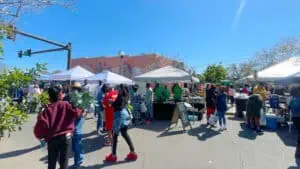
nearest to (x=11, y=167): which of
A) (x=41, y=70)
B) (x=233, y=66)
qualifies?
(x=41, y=70)

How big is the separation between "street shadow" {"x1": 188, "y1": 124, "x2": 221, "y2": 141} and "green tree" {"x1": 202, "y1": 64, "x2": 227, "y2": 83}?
3188 cm

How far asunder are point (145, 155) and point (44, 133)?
3256 millimetres

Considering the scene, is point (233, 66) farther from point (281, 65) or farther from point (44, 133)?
point (44, 133)

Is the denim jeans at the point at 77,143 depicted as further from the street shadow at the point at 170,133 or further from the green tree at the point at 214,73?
the green tree at the point at 214,73

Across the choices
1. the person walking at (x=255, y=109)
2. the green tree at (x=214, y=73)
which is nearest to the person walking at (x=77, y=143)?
the person walking at (x=255, y=109)

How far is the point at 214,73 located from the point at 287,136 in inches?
1359

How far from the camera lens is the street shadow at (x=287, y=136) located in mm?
7858

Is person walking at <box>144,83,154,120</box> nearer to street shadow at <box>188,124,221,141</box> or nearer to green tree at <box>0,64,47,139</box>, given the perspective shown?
street shadow at <box>188,124,221,141</box>

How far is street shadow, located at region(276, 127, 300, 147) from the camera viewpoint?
786 cm

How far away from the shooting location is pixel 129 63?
137ft

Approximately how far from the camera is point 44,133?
12.5 feet

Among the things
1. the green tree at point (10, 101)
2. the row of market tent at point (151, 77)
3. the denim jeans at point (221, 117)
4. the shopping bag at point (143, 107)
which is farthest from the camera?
the row of market tent at point (151, 77)

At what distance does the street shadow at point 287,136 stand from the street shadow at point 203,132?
2123 millimetres

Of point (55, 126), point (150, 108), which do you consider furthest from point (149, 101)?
point (55, 126)
